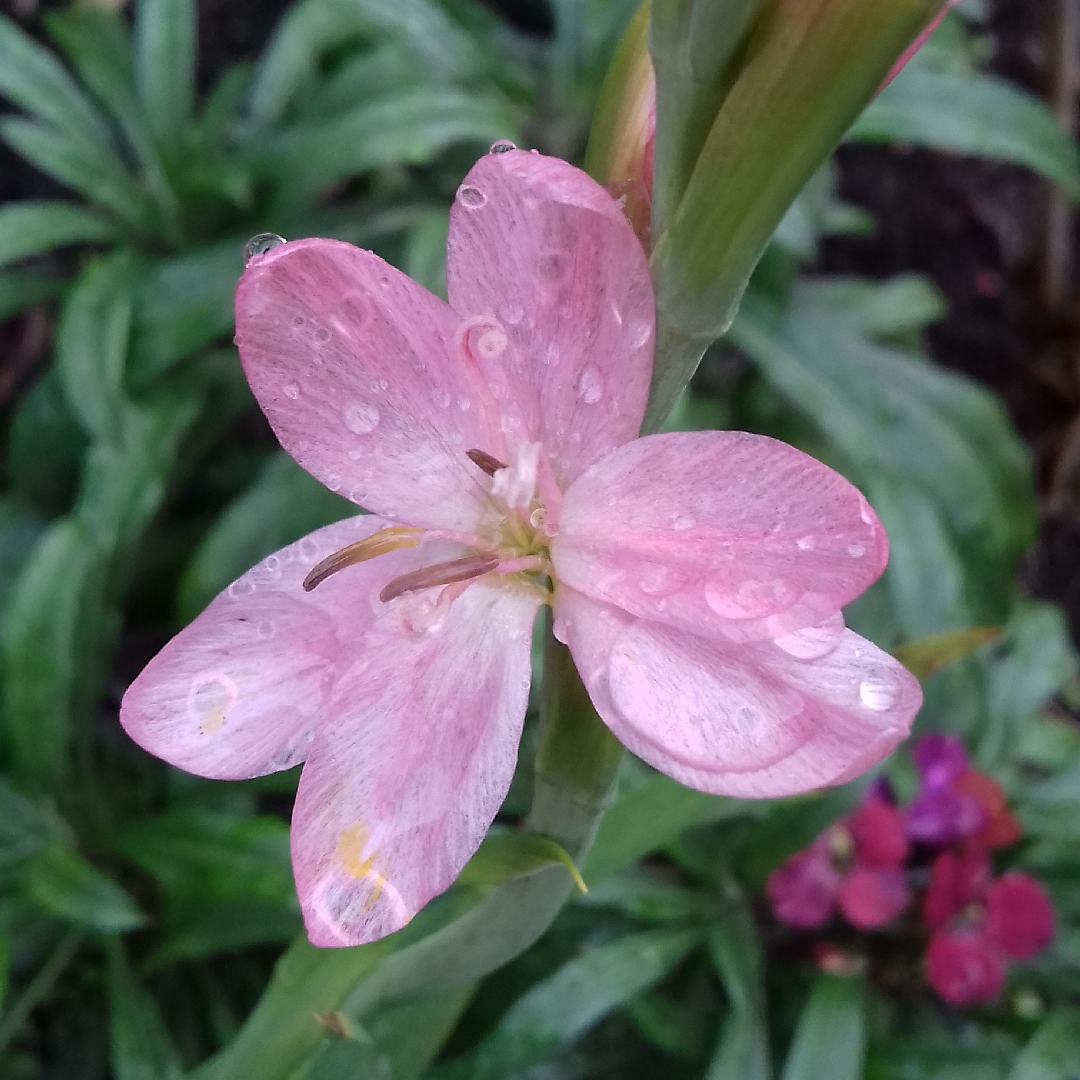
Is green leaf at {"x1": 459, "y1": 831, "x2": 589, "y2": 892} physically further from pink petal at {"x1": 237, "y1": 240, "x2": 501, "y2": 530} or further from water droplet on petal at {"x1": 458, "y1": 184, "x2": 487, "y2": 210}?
water droplet on petal at {"x1": 458, "y1": 184, "x2": 487, "y2": 210}

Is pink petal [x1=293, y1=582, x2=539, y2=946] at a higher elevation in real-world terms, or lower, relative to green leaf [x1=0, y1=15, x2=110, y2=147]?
higher

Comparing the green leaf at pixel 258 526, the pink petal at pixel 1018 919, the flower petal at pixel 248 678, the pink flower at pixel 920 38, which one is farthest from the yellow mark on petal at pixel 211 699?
the pink petal at pixel 1018 919

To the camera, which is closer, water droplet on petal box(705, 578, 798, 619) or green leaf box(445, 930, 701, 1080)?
water droplet on petal box(705, 578, 798, 619)

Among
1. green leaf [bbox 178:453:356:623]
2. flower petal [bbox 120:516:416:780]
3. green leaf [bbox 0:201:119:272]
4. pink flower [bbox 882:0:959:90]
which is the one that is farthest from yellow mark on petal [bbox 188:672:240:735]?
green leaf [bbox 0:201:119:272]

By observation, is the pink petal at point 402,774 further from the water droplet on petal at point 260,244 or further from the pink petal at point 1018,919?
the pink petal at point 1018,919

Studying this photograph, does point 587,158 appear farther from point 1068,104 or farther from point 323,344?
point 1068,104

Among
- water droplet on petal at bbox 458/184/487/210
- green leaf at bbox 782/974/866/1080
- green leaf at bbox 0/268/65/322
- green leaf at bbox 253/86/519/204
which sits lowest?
green leaf at bbox 0/268/65/322
